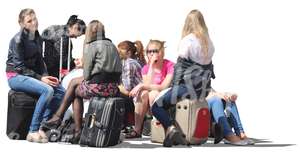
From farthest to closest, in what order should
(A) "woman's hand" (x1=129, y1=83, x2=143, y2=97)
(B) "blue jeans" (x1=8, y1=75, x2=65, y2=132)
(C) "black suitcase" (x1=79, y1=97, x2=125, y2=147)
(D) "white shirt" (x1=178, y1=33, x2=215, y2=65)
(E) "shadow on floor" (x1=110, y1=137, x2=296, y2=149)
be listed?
(A) "woman's hand" (x1=129, y1=83, x2=143, y2=97) < (B) "blue jeans" (x1=8, y1=75, x2=65, y2=132) < (E) "shadow on floor" (x1=110, y1=137, x2=296, y2=149) < (D) "white shirt" (x1=178, y1=33, x2=215, y2=65) < (C) "black suitcase" (x1=79, y1=97, x2=125, y2=147)

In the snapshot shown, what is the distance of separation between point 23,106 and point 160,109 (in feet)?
7.48

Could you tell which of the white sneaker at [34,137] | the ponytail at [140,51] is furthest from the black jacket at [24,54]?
the ponytail at [140,51]

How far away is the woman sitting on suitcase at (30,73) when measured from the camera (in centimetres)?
1277

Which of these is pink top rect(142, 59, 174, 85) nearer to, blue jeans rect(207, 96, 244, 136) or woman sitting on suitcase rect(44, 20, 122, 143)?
blue jeans rect(207, 96, 244, 136)

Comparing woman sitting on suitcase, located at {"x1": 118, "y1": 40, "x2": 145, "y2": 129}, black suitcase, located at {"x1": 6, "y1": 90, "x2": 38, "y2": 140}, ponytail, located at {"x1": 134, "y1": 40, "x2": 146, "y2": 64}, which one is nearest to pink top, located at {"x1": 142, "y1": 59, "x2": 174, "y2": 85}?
woman sitting on suitcase, located at {"x1": 118, "y1": 40, "x2": 145, "y2": 129}

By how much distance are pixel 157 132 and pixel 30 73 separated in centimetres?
226

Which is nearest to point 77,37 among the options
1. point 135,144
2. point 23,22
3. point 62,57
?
point 62,57

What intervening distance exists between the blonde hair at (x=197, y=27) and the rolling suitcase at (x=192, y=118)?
81 centimetres

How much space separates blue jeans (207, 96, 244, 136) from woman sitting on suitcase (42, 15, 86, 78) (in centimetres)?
281

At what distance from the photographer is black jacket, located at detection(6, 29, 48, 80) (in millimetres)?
12820

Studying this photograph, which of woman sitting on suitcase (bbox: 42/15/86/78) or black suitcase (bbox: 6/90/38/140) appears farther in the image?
woman sitting on suitcase (bbox: 42/15/86/78)

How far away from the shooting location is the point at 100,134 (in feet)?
39.3

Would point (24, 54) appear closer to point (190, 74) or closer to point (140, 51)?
point (140, 51)

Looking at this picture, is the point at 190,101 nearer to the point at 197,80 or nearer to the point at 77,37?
the point at 197,80
